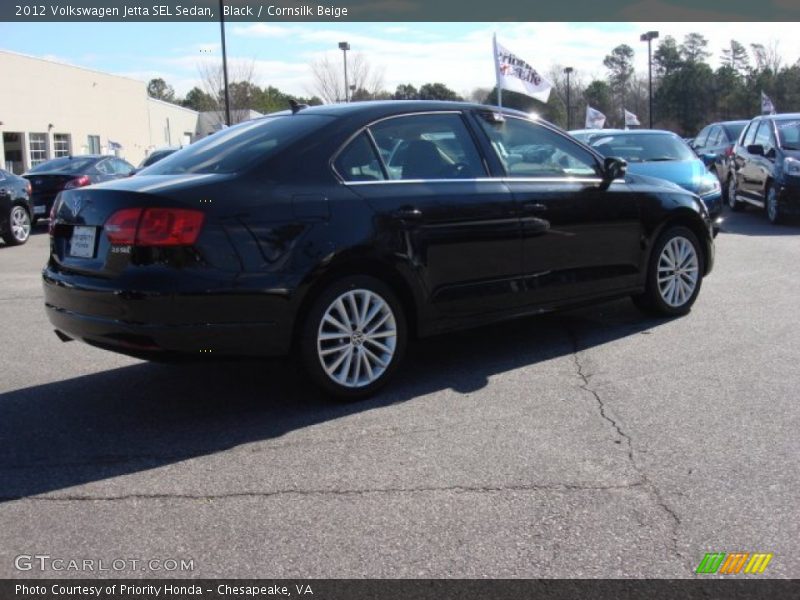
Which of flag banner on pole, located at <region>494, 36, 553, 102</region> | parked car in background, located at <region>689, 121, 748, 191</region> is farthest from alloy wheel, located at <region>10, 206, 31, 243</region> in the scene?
parked car in background, located at <region>689, 121, 748, 191</region>

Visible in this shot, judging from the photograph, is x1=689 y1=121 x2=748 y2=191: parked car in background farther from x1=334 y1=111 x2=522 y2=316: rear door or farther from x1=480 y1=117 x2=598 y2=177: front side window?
x1=334 y1=111 x2=522 y2=316: rear door

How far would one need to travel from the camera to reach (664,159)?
1164cm

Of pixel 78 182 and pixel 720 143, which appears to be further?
pixel 720 143

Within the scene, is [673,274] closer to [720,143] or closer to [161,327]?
[161,327]

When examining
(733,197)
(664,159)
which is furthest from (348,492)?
(733,197)

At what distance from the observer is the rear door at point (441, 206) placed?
4.99 m

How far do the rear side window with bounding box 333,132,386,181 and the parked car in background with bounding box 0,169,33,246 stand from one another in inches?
413

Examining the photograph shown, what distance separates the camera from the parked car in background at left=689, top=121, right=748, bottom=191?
1738cm

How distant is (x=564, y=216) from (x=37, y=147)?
36739mm

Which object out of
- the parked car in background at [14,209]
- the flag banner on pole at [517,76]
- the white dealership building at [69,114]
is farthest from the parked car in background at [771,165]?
the white dealership building at [69,114]

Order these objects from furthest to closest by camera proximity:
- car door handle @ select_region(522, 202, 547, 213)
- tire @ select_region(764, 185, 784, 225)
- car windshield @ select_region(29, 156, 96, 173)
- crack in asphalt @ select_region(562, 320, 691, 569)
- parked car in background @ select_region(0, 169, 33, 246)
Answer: car windshield @ select_region(29, 156, 96, 173), parked car in background @ select_region(0, 169, 33, 246), tire @ select_region(764, 185, 784, 225), car door handle @ select_region(522, 202, 547, 213), crack in asphalt @ select_region(562, 320, 691, 569)

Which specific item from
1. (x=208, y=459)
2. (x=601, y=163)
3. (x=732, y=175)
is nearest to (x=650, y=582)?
(x=208, y=459)

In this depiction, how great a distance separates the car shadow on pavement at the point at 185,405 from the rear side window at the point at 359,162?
116 cm

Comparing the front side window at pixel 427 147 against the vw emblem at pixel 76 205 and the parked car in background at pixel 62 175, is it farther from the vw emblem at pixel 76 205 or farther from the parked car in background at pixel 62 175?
the parked car in background at pixel 62 175
